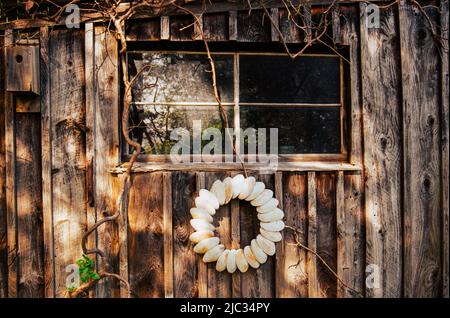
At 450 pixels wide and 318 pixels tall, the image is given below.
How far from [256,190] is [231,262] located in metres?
0.53

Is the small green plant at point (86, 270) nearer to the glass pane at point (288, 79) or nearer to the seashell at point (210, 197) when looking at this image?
the seashell at point (210, 197)

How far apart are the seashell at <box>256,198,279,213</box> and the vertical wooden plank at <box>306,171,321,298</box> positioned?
10.3 inches

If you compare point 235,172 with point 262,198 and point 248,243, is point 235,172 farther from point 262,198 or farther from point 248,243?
point 248,243

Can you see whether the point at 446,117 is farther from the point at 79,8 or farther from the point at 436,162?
the point at 79,8

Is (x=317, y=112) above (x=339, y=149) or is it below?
above

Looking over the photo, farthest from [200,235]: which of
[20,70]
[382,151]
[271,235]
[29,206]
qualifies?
[20,70]

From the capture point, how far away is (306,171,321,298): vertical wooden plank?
6.66 feet

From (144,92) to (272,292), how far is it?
5.65 ft

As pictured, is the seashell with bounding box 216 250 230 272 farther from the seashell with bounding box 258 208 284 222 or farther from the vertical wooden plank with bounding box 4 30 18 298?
the vertical wooden plank with bounding box 4 30 18 298

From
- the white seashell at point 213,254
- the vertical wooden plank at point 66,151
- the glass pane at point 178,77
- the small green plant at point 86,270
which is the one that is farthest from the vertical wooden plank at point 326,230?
the vertical wooden plank at point 66,151

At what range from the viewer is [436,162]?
212 cm

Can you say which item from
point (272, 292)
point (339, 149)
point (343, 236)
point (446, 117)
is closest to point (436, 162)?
point (446, 117)
